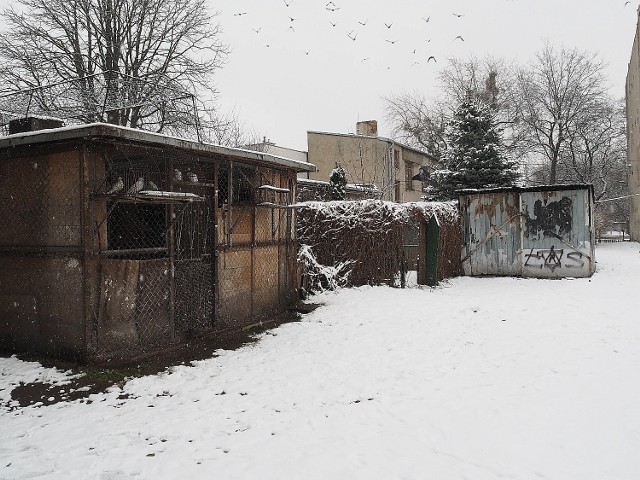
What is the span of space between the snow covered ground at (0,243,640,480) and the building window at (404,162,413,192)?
21.4m

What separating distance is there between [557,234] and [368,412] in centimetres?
1023

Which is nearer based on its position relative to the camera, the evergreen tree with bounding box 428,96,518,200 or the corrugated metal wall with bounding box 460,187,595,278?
the corrugated metal wall with bounding box 460,187,595,278

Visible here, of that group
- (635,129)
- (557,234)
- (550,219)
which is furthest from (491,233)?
(635,129)

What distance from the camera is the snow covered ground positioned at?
3.38m

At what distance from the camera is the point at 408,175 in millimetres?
28562

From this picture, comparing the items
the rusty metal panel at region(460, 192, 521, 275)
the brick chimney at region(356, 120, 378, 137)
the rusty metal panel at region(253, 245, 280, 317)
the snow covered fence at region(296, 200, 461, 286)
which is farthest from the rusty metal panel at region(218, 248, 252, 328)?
the brick chimney at region(356, 120, 378, 137)

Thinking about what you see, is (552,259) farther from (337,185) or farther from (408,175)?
(408,175)

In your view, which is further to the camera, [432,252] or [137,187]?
[432,252]

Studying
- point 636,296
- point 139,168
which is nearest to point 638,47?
point 636,296

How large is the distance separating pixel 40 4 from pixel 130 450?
Answer: 18871 mm

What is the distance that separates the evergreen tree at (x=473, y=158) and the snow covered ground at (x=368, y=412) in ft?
43.5

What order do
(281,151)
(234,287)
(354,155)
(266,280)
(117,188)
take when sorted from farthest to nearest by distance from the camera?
(354,155) → (281,151) → (266,280) → (234,287) → (117,188)

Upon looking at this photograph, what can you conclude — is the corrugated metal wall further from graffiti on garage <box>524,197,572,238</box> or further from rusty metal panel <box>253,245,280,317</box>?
rusty metal panel <box>253,245,280,317</box>

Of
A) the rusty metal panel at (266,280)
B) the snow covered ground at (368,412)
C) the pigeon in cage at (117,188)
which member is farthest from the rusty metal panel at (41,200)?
the rusty metal panel at (266,280)
